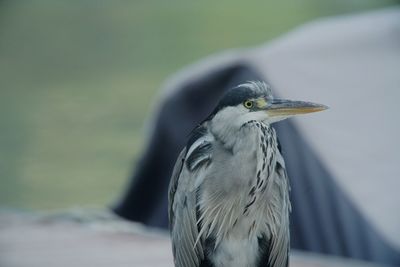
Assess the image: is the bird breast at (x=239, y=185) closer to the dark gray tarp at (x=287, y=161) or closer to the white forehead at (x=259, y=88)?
the white forehead at (x=259, y=88)

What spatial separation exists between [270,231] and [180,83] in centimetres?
111

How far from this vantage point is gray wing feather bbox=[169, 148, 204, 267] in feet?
3.89

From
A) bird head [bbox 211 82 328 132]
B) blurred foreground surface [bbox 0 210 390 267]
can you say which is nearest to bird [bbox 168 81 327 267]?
bird head [bbox 211 82 328 132]

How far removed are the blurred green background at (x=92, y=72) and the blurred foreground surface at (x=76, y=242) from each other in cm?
7

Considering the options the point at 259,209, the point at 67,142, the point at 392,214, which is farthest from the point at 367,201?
the point at 259,209

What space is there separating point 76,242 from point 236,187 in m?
1.30

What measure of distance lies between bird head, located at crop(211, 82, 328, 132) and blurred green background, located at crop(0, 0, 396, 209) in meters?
1.11

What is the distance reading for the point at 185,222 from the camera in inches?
47.2

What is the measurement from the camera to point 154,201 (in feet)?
7.06

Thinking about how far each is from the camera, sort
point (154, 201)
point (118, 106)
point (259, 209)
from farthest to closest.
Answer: point (118, 106), point (154, 201), point (259, 209)

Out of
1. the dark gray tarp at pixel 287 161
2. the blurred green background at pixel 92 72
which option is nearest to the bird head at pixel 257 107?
the dark gray tarp at pixel 287 161

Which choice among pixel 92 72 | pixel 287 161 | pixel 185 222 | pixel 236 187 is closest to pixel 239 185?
pixel 236 187

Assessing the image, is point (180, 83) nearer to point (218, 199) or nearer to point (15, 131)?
point (15, 131)

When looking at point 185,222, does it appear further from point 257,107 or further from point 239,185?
point 257,107
